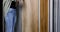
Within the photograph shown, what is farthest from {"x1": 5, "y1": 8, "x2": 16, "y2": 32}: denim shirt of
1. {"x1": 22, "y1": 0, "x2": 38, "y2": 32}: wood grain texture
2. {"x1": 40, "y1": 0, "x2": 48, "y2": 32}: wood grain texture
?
{"x1": 40, "y1": 0, "x2": 48, "y2": 32}: wood grain texture

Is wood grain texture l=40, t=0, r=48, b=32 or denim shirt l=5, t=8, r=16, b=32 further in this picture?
denim shirt l=5, t=8, r=16, b=32

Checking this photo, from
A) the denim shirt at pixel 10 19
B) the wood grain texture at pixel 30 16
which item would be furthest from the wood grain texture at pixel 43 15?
the denim shirt at pixel 10 19

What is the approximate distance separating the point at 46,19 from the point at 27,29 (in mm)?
191

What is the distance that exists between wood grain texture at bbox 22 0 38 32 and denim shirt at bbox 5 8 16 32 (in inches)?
3.5

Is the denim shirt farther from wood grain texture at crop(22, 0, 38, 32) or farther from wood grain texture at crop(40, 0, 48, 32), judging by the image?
wood grain texture at crop(40, 0, 48, 32)

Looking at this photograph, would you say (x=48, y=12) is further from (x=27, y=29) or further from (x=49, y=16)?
(x=27, y=29)

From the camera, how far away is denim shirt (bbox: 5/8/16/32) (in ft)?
2.83

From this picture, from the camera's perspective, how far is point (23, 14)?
0.83 m

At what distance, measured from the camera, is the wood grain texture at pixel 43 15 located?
722 mm

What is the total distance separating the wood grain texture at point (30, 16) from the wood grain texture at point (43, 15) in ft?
0.14

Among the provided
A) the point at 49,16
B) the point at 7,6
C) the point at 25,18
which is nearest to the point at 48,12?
→ the point at 49,16

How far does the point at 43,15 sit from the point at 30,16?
0.38ft

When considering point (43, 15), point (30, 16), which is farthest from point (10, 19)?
point (43, 15)

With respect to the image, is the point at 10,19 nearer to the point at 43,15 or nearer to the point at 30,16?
the point at 30,16
